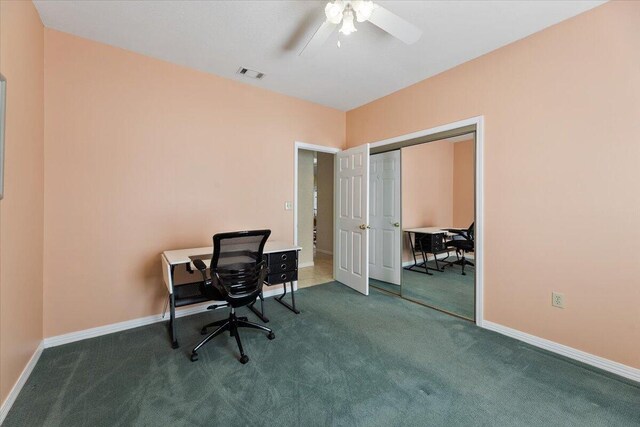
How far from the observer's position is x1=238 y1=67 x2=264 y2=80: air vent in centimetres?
295

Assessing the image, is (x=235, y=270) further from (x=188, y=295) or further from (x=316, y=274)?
(x=316, y=274)

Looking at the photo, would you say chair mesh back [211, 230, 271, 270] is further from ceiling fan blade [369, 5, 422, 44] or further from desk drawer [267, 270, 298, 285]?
ceiling fan blade [369, 5, 422, 44]

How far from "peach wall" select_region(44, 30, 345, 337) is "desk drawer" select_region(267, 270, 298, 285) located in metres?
0.83

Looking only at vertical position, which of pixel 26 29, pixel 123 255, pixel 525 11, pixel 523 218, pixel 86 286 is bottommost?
pixel 86 286

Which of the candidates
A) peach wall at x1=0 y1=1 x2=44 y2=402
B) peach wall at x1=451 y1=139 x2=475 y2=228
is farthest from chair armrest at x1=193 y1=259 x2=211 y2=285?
peach wall at x1=451 y1=139 x2=475 y2=228

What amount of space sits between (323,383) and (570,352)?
2.00 m

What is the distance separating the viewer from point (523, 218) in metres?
2.35

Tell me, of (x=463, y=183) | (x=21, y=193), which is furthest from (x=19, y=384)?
(x=463, y=183)

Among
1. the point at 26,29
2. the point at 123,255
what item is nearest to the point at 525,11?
the point at 26,29

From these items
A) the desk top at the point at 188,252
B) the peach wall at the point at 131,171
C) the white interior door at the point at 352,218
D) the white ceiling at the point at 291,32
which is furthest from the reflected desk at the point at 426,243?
the peach wall at the point at 131,171

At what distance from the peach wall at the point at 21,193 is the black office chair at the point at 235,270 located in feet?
3.37

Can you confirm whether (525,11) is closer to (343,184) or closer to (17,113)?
(343,184)

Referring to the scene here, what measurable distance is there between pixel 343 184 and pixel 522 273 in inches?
93.3

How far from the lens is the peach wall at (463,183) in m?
5.07
